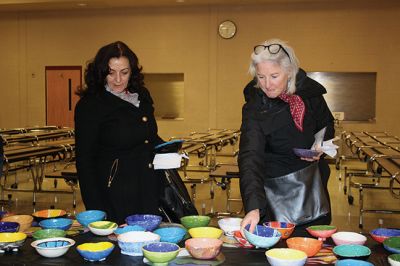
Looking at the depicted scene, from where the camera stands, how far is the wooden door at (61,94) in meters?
12.3

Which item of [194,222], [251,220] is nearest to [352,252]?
[251,220]

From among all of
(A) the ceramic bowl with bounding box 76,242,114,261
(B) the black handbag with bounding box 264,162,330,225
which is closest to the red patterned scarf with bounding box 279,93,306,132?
(B) the black handbag with bounding box 264,162,330,225

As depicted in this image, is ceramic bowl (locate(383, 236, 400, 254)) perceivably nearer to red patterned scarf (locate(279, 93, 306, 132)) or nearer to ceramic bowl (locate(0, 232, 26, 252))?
red patterned scarf (locate(279, 93, 306, 132))

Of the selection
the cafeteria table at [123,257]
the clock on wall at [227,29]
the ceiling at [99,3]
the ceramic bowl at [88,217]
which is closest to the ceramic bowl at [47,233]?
the cafeteria table at [123,257]

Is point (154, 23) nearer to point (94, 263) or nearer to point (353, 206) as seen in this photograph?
point (353, 206)

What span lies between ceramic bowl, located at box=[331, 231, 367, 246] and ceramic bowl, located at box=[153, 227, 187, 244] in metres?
0.55

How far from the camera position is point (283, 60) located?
7.25ft

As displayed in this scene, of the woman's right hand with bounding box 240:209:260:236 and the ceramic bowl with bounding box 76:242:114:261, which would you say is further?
the woman's right hand with bounding box 240:209:260:236

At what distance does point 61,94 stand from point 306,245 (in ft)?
37.5

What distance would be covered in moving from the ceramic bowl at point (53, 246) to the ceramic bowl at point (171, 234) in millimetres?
316

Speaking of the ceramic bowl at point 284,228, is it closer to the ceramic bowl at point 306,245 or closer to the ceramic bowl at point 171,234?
the ceramic bowl at point 306,245

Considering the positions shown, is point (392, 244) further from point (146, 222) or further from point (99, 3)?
point (99, 3)

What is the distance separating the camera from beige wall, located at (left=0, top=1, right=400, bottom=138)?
10.7 m

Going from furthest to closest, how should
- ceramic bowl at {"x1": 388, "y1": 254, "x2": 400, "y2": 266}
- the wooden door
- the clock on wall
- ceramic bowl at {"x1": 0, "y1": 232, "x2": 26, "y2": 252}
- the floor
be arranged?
1. the wooden door
2. the clock on wall
3. the floor
4. ceramic bowl at {"x1": 0, "y1": 232, "x2": 26, "y2": 252}
5. ceramic bowl at {"x1": 388, "y1": 254, "x2": 400, "y2": 266}
